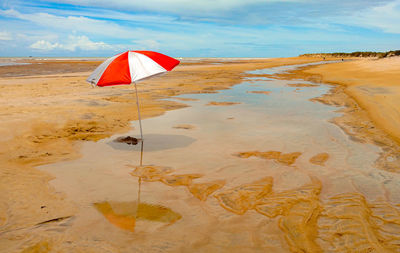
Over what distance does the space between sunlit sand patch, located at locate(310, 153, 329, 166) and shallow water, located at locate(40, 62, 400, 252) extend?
2cm

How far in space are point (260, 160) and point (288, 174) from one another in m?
0.78

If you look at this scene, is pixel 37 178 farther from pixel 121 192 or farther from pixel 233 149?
pixel 233 149

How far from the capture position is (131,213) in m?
3.98

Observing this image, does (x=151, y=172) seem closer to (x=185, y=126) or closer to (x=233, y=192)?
(x=233, y=192)

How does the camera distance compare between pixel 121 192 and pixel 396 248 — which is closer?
A: pixel 396 248

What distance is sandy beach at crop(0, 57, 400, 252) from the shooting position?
11.1 ft

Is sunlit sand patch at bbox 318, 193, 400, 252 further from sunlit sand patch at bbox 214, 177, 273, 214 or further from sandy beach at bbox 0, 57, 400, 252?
sunlit sand patch at bbox 214, 177, 273, 214

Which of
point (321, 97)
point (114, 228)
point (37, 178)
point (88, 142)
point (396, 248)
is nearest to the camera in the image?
point (396, 248)

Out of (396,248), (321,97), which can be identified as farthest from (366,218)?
(321,97)

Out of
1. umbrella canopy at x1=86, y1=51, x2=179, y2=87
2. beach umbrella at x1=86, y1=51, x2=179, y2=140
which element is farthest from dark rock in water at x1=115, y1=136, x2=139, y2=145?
umbrella canopy at x1=86, y1=51, x2=179, y2=87

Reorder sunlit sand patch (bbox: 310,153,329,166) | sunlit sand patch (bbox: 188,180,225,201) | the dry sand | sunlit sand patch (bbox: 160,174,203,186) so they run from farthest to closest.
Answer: sunlit sand patch (bbox: 310,153,329,166) < sunlit sand patch (bbox: 160,174,203,186) < sunlit sand patch (bbox: 188,180,225,201) < the dry sand

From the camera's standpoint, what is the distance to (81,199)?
4352 mm

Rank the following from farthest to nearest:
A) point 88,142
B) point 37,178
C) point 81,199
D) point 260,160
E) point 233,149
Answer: point 88,142 < point 233,149 < point 260,160 < point 37,178 < point 81,199

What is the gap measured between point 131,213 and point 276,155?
3381mm
